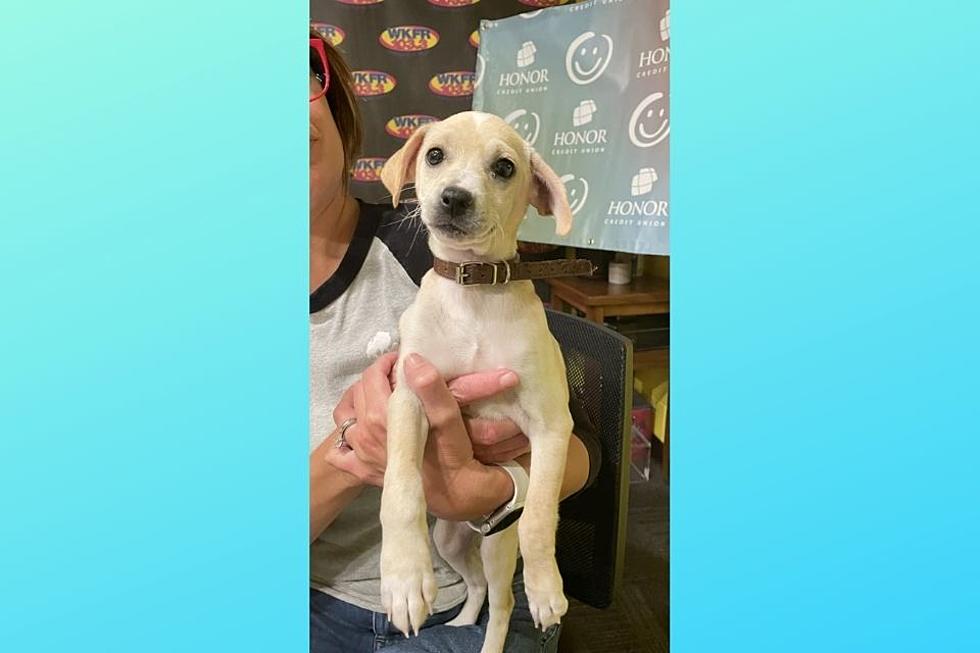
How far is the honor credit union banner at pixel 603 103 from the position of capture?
0.88 meters

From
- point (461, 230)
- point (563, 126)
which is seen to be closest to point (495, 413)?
point (461, 230)

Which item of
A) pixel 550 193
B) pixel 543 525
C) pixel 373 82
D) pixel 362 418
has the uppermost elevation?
pixel 373 82

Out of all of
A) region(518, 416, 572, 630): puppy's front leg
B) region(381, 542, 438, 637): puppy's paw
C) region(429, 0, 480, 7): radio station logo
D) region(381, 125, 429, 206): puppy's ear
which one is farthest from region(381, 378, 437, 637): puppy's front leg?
region(429, 0, 480, 7): radio station logo

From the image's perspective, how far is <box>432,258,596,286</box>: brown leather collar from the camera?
0.80m

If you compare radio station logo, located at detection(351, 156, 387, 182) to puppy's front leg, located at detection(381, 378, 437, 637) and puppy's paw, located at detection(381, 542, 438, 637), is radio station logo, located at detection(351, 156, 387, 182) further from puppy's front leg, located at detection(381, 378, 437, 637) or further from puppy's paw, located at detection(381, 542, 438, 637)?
A: puppy's paw, located at detection(381, 542, 438, 637)

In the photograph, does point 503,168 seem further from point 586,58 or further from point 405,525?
→ point 405,525

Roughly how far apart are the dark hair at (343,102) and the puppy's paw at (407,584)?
405 millimetres

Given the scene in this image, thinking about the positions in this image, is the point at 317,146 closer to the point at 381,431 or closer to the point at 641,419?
the point at 381,431

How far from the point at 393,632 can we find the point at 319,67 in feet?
1.94

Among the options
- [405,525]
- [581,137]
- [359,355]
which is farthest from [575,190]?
[405,525]

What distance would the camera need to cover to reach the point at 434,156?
776 millimetres

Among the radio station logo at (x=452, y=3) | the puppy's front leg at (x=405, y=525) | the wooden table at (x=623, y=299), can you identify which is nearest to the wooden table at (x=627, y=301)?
the wooden table at (x=623, y=299)

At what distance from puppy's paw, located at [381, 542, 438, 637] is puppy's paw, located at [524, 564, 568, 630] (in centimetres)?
10

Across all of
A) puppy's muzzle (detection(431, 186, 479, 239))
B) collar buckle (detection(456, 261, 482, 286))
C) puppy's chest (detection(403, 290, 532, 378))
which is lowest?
puppy's chest (detection(403, 290, 532, 378))
